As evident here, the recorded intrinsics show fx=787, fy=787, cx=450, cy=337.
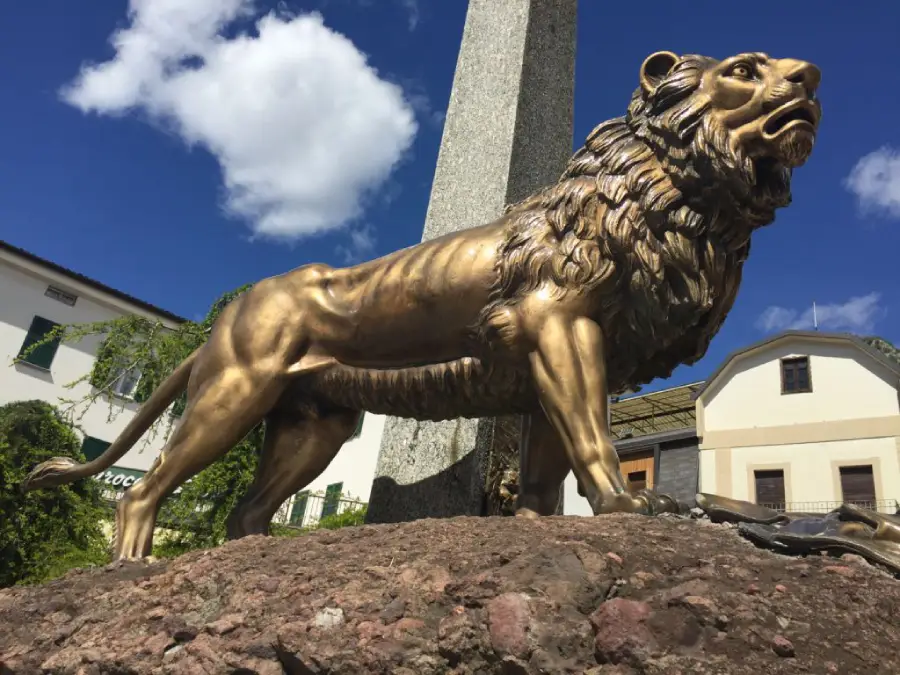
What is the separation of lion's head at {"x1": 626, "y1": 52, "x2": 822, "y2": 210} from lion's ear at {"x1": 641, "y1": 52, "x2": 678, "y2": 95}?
75mm

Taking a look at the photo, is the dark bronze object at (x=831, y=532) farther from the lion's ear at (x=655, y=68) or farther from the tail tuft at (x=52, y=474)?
the tail tuft at (x=52, y=474)

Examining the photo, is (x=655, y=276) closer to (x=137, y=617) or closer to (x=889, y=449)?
(x=137, y=617)

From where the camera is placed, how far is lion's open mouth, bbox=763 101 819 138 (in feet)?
8.27

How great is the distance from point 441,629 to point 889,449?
16151 mm

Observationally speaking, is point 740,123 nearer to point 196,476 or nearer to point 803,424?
point 196,476

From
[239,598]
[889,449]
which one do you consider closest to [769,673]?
[239,598]

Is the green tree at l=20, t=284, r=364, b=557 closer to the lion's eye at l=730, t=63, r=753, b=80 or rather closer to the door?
the lion's eye at l=730, t=63, r=753, b=80

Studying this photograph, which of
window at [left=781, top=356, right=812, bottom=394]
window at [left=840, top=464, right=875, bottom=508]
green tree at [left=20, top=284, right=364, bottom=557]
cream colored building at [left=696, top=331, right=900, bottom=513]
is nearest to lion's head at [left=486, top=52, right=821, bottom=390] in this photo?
green tree at [left=20, top=284, right=364, bottom=557]

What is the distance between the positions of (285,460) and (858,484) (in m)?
15.0

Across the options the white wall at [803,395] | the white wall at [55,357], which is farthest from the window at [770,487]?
the white wall at [55,357]

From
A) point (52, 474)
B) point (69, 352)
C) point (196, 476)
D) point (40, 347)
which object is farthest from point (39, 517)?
point (69, 352)

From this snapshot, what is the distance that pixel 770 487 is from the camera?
16.5 m

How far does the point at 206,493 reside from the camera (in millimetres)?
7723

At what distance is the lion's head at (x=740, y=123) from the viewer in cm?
254
